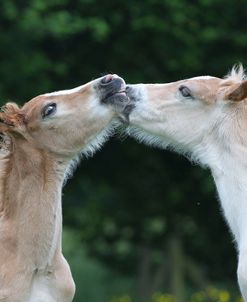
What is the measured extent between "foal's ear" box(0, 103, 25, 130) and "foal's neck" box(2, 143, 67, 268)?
156 mm

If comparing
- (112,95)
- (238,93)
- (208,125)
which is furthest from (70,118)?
(238,93)

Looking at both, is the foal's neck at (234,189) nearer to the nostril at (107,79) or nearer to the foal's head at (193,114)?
the foal's head at (193,114)

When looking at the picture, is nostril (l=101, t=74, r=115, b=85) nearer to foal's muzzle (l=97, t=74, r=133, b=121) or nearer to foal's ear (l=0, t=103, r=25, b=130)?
foal's muzzle (l=97, t=74, r=133, b=121)

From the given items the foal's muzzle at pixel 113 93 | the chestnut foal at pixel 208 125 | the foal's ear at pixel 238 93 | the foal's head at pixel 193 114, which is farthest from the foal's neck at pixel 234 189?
the foal's muzzle at pixel 113 93

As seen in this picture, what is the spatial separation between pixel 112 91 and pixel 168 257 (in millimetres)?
9493

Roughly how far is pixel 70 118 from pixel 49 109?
0.18 meters

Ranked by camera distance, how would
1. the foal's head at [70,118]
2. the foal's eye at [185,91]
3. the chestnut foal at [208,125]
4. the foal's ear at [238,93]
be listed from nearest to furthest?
the chestnut foal at [208,125]
the foal's ear at [238,93]
the foal's head at [70,118]
the foal's eye at [185,91]

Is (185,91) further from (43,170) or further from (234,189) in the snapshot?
(43,170)

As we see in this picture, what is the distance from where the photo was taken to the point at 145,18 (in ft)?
50.6

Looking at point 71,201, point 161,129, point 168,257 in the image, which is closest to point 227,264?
point 168,257

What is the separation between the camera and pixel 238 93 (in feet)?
29.4

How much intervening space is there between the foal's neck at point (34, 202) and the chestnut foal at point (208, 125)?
0.81 meters

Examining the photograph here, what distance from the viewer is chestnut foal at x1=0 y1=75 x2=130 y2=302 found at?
8742 millimetres

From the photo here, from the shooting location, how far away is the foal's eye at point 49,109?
908 centimetres
